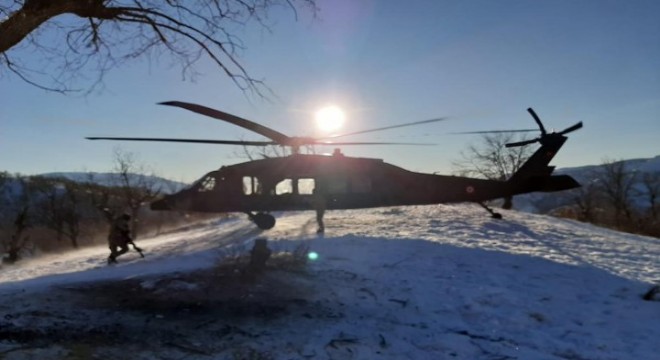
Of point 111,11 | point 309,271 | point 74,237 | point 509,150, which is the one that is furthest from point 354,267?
point 74,237

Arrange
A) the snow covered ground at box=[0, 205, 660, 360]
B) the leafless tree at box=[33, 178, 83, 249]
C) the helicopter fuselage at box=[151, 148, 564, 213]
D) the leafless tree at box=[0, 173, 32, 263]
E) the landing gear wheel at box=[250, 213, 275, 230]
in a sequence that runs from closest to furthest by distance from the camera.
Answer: the snow covered ground at box=[0, 205, 660, 360], the helicopter fuselage at box=[151, 148, 564, 213], the landing gear wheel at box=[250, 213, 275, 230], the leafless tree at box=[33, 178, 83, 249], the leafless tree at box=[0, 173, 32, 263]

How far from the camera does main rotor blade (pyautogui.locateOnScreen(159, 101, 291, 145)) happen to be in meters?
9.38

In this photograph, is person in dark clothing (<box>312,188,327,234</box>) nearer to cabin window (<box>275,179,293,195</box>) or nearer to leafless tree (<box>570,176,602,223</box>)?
cabin window (<box>275,179,293,195</box>)

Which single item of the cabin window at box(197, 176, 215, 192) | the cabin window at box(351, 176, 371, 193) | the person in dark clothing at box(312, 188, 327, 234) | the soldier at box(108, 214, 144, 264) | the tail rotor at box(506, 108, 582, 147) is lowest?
the soldier at box(108, 214, 144, 264)

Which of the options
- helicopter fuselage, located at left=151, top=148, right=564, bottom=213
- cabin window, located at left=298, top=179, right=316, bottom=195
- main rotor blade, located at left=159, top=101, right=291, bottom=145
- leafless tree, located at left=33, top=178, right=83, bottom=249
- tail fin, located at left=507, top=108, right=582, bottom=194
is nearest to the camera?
main rotor blade, located at left=159, top=101, right=291, bottom=145

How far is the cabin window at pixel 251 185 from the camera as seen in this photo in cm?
1465

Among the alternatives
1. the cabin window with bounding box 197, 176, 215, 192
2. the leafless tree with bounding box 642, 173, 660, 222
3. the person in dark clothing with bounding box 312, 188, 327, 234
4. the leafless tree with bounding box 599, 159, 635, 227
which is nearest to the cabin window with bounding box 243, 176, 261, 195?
the cabin window with bounding box 197, 176, 215, 192

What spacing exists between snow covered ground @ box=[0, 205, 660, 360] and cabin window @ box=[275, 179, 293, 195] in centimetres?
350

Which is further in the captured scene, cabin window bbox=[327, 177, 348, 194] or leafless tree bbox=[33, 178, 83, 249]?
leafless tree bbox=[33, 178, 83, 249]

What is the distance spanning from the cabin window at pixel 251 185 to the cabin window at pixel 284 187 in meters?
0.64

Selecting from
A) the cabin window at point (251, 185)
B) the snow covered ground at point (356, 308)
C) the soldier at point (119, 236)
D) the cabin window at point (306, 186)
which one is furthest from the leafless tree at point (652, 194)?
the soldier at point (119, 236)

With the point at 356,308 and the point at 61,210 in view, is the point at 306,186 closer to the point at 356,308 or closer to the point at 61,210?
the point at 356,308

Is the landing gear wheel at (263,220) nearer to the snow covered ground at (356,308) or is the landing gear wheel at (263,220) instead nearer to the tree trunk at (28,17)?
the snow covered ground at (356,308)

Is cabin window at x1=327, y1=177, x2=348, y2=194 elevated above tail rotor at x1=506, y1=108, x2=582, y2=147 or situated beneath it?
situated beneath
